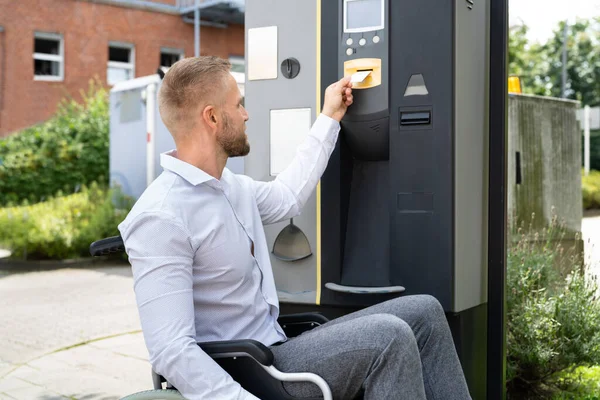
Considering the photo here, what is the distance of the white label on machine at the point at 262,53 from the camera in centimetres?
280

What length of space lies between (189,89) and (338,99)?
2.13ft

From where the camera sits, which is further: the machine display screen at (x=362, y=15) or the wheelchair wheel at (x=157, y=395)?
the machine display screen at (x=362, y=15)

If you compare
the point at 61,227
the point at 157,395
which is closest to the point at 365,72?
the point at 157,395

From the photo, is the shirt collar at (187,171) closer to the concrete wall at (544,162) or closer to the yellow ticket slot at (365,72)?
the yellow ticket slot at (365,72)

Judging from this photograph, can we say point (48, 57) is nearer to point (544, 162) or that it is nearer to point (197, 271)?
point (544, 162)

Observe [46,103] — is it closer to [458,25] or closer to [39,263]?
[39,263]

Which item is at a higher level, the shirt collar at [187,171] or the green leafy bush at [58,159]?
the green leafy bush at [58,159]

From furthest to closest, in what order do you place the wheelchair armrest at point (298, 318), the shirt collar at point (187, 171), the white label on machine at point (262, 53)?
1. the white label on machine at point (262, 53)
2. the wheelchair armrest at point (298, 318)
3. the shirt collar at point (187, 171)

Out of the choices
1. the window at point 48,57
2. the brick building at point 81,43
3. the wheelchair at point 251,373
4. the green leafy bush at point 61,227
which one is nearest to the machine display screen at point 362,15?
the wheelchair at point 251,373

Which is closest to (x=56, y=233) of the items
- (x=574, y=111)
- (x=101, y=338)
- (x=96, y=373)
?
(x=101, y=338)

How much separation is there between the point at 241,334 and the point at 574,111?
393 cm

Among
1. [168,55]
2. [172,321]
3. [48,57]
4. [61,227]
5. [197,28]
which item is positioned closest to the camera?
[172,321]

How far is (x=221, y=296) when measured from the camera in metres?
2.04

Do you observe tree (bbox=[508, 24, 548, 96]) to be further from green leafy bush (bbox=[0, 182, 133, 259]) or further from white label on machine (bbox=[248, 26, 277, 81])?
white label on machine (bbox=[248, 26, 277, 81])
